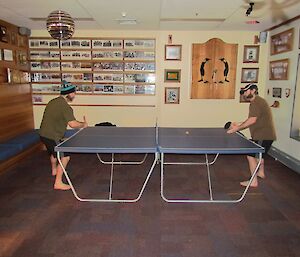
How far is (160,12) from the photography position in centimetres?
442

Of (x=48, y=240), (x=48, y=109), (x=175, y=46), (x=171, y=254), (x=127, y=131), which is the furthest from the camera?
(x=175, y=46)

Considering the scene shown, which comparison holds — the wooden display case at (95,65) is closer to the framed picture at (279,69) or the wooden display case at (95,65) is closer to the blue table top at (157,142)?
the blue table top at (157,142)

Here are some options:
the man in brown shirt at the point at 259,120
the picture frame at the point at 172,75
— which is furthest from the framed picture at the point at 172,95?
the man in brown shirt at the point at 259,120

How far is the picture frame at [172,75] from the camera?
6.13 meters

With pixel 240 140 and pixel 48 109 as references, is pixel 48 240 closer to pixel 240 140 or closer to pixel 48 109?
pixel 48 109

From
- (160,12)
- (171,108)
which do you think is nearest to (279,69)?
(171,108)

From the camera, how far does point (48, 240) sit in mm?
2686

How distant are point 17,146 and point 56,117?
145 centimetres

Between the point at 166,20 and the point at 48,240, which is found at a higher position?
the point at 166,20

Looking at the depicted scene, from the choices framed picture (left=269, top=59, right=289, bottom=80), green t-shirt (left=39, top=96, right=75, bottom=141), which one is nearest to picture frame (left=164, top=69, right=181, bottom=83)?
framed picture (left=269, top=59, right=289, bottom=80)

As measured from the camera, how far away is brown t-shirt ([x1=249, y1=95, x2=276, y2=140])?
3.86m

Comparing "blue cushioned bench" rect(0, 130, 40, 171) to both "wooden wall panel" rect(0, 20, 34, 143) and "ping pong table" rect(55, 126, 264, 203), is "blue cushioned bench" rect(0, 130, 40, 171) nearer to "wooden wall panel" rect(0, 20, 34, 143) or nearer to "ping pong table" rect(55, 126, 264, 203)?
"wooden wall panel" rect(0, 20, 34, 143)

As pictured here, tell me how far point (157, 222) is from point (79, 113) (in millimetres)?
3897

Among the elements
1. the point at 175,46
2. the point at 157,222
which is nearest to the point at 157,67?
the point at 175,46
